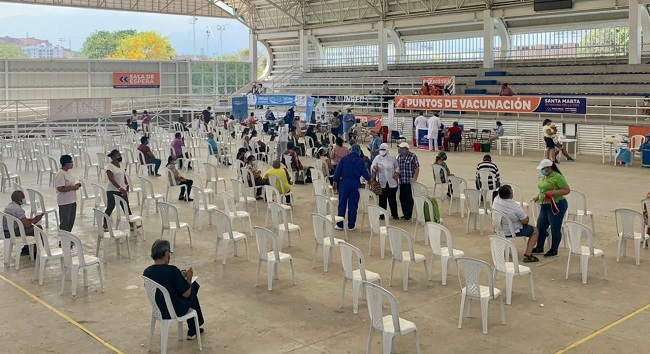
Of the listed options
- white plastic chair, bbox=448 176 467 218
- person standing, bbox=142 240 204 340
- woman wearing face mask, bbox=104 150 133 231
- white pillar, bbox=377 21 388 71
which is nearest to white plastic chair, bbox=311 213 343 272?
person standing, bbox=142 240 204 340

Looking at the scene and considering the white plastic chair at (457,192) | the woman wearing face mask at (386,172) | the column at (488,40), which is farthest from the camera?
the column at (488,40)

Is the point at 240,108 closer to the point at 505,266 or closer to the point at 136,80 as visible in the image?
the point at 136,80

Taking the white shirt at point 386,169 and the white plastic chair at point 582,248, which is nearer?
the white plastic chair at point 582,248

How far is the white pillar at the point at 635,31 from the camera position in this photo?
28141 mm

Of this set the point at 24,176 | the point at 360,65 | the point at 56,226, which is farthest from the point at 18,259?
the point at 360,65

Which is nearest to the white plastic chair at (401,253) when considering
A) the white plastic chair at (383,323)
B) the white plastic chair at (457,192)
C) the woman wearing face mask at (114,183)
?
the white plastic chair at (383,323)

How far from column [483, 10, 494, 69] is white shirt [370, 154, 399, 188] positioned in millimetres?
23257

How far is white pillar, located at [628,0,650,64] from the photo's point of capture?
28141mm

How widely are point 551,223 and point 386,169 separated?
11.3 ft

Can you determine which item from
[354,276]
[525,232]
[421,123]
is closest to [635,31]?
[421,123]

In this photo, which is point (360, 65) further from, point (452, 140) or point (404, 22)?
point (452, 140)

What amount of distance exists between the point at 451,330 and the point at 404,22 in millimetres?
33443

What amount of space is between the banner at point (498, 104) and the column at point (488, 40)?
747 cm

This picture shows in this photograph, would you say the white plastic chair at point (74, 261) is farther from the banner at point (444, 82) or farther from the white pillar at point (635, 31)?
the white pillar at point (635, 31)
